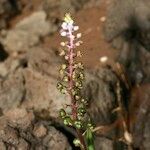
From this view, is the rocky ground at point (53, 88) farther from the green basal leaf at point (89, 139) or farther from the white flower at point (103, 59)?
the green basal leaf at point (89, 139)

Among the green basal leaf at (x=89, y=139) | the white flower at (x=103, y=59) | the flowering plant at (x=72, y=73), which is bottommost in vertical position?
the green basal leaf at (x=89, y=139)

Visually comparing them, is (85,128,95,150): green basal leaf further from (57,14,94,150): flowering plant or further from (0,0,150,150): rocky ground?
(0,0,150,150): rocky ground

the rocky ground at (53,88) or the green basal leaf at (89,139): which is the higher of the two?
the rocky ground at (53,88)

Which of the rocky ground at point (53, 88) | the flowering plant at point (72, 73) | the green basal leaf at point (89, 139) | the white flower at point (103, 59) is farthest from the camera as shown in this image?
the white flower at point (103, 59)

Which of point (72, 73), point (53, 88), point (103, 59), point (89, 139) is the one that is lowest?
point (89, 139)

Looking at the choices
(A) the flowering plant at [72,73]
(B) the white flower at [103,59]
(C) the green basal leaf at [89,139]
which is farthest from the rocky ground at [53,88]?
(A) the flowering plant at [72,73]

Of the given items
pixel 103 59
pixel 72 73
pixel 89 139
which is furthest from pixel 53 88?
pixel 72 73

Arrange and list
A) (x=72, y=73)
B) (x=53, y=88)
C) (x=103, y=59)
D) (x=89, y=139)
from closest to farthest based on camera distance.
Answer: (x=72, y=73) < (x=89, y=139) < (x=53, y=88) < (x=103, y=59)

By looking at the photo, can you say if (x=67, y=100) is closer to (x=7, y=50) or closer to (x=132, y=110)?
(x=132, y=110)

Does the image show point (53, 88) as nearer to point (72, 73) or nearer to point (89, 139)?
point (89, 139)

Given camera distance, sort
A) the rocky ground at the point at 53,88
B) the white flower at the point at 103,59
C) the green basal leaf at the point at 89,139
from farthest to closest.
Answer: the white flower at the point at 103,59 < the rocky ground at the point at 53,88 < the green basal leaf at the point at 89,139

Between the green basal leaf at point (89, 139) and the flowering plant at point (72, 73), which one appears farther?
the green basal leaf at point (89, 139)
